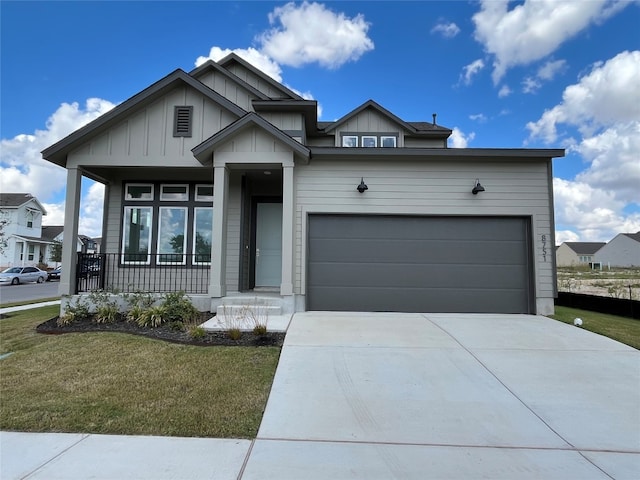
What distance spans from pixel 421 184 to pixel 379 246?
179 cm

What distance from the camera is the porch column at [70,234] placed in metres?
7.76

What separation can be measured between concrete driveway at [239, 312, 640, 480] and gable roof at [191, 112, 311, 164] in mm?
3949

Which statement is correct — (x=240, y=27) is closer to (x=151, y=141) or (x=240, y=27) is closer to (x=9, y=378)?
(x=151, y=141)

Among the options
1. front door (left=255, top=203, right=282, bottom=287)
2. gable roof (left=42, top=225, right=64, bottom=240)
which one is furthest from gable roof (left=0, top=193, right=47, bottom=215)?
front door (left=255, top=203, right=282, bottom=287)

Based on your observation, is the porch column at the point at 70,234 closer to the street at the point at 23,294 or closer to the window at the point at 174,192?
the window at the point at 174,192

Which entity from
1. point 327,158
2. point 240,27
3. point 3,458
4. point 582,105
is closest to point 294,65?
point 240,27

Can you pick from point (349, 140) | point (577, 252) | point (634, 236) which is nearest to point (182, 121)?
point (349, 140)

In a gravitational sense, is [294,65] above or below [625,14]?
above

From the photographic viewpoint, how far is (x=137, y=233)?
910cm

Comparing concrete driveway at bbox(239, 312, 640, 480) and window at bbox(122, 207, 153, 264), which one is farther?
window at bbox(122, 207, 153, 264)

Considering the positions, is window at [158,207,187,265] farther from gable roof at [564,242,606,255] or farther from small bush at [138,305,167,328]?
gable roof at [564,242,606,255]

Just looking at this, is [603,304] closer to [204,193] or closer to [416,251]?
[416,251]

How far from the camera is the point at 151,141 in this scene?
814cm

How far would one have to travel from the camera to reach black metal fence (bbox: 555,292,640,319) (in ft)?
28.4
